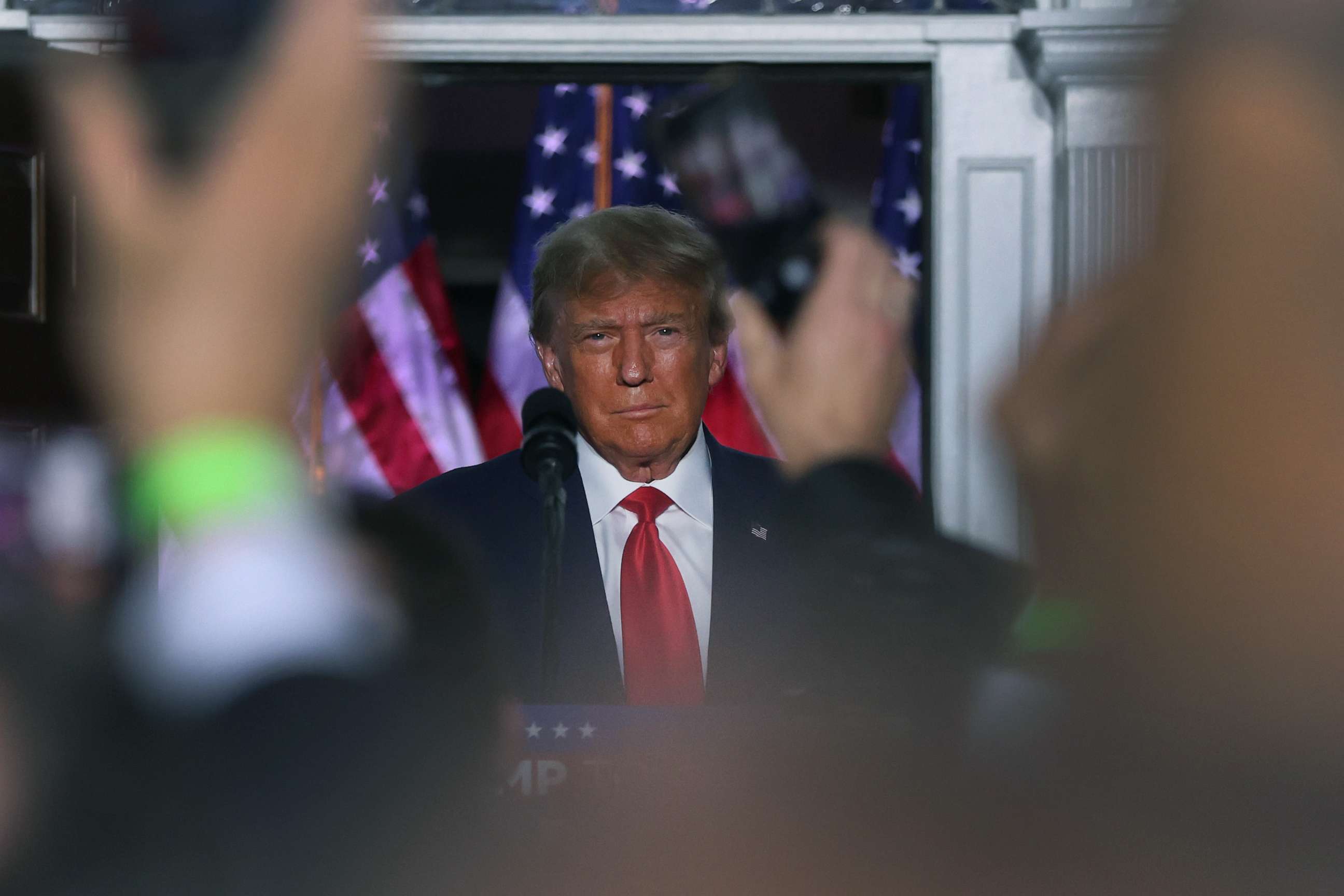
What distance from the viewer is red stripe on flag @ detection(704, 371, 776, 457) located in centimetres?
329

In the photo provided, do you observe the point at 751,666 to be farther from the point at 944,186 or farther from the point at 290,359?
the point at 944,186

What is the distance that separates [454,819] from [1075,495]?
379mm

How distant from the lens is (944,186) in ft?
10.5

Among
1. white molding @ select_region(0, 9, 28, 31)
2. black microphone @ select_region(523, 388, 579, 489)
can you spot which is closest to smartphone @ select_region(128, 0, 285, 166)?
black microphone @ select_region(523, 388, 579, 489)

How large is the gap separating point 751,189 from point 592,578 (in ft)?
5.96

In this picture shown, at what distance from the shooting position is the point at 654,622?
1779 millimetres

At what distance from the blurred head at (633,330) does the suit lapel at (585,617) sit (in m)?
0.13

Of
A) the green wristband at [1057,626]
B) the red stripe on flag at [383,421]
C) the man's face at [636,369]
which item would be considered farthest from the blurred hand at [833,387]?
the red stripe on flag at [383,421]

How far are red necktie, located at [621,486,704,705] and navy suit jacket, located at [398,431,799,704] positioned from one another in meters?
0.03

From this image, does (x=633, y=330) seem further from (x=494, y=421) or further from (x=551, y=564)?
(x=494, y=421)

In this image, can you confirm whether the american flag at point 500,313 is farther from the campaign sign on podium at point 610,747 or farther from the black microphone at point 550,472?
the campaign sign on podium at point 610,747

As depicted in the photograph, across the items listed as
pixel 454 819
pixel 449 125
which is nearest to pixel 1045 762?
pixel 454 819

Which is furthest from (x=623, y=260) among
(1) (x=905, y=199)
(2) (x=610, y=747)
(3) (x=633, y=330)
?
(1) (x=905, y=199)

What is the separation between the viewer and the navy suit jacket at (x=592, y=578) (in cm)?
145
